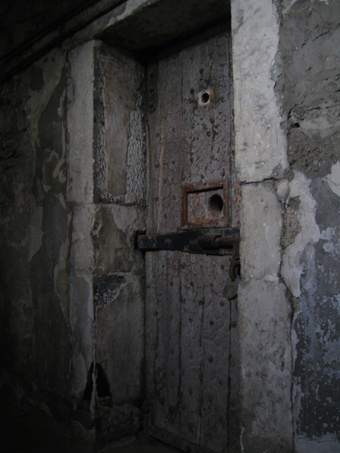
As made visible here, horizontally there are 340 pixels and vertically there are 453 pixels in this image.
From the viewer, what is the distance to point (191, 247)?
1535 mm

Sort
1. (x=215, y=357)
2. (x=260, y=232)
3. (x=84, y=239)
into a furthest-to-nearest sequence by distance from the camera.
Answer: (x=84, y=239), (x=215, y=357), (x=260, y=232)

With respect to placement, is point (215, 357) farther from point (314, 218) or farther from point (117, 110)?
point (117, 110)

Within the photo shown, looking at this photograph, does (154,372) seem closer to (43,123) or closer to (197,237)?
(197,237)

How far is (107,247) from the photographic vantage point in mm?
1627

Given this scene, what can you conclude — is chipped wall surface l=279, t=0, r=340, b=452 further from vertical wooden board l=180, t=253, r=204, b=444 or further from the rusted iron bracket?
vertical wooden board l=180, t=253, r=204, b=444

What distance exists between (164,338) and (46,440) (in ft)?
2.21

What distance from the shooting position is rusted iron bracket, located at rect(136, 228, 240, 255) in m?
1.41

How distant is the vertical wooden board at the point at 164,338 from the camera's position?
1612 mm

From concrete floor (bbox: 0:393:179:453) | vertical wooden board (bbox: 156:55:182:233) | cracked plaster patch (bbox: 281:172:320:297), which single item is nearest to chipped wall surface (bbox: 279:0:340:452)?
cracked plaster patch (bbox: 281:172:320:297)

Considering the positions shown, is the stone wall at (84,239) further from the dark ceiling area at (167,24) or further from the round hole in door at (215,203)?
the round hole in door at (215,203)

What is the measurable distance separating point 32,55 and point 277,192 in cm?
151

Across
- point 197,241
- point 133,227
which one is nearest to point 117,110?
point 133,227

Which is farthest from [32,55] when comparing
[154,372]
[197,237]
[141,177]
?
[154,372]

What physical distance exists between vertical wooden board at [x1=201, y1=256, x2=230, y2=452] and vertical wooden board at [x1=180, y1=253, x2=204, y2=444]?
0.03m
